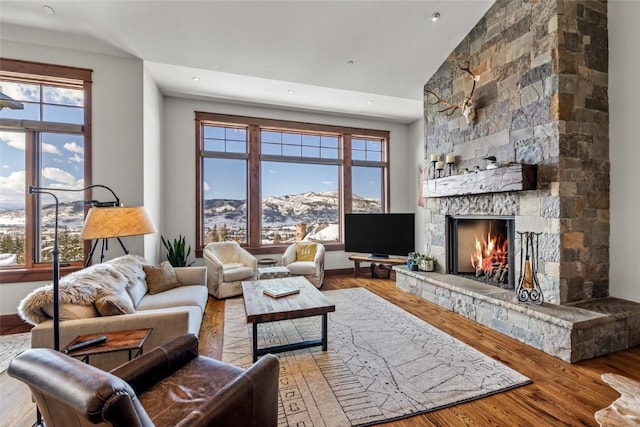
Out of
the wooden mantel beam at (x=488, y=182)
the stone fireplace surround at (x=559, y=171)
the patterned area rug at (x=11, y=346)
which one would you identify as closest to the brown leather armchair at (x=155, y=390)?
the patterned area rug at (x=11, y=346)

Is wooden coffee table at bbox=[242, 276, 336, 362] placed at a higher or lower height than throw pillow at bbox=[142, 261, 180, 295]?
lower

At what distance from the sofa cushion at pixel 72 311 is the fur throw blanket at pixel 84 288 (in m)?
0.02

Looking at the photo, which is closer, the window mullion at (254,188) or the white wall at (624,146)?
the white wall at (624,146)

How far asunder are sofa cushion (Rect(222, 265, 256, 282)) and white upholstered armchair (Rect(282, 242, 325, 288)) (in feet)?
2.26

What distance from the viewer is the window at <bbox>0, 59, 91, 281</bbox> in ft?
11.6

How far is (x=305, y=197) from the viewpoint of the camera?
612cm

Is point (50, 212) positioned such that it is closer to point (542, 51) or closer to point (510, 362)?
point (510, 362)

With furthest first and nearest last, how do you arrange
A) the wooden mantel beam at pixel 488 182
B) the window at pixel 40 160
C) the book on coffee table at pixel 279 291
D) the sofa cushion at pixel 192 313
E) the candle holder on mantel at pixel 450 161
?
1. the candle holder on mantel at pixel 450 161
2. the window at pixel 40 160
3. the wooden mantel beam at pixel 488 182
4. the book on coffee table at pixel 279 291
5. the sofa cushion at pixel 192 313

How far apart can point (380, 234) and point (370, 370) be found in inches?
131

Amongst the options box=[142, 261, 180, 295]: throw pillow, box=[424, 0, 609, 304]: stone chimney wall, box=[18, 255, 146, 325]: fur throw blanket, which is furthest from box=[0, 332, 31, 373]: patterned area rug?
box=[424, 0, 609, 304]: stone chimney wall

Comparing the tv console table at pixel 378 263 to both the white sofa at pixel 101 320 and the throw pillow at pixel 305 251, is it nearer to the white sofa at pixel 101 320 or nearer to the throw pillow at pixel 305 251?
the throw pillow at pixel 305 251

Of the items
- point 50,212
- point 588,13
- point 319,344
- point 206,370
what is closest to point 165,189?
point 50,212

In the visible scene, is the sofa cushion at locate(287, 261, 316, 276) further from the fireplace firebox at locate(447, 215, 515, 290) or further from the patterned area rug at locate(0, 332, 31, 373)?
the patterned area rug at locate(0, 332, 31, 373)

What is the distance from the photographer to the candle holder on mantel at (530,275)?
3074 millimetres
